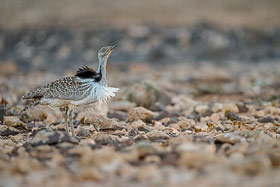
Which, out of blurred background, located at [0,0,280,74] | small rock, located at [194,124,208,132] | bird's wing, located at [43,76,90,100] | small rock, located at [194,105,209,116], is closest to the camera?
bird's wing, located at [43,76,90,100]

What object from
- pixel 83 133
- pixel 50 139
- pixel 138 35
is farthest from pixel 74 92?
pixel 138 35

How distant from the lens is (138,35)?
17.6 m

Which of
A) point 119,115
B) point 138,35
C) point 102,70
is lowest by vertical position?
point 119,115

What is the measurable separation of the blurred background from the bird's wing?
28.3 ft

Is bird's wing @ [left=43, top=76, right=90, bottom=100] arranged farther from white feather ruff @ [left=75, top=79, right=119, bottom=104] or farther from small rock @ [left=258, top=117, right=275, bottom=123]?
small rock @ [left=258, top=117, right=275, bottom=123]

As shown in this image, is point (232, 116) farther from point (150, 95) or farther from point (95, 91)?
point (95, 91)

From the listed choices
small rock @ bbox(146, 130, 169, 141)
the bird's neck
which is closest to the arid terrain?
small rock @ bbox(146, 130, 169, 141)

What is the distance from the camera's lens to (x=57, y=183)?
116 inches

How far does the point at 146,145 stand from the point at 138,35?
14248 mm

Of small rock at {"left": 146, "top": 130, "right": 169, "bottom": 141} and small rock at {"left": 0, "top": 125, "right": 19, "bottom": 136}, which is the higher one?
small rock at {"left": 146, "top": 130, "right": 169, "bottom": 141}

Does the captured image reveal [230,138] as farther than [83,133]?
No

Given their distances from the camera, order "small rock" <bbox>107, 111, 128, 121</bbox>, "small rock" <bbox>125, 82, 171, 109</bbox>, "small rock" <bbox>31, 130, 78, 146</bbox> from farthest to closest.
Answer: "small rock" <bbox>125, 82, 171, 109</bbox>, "small rock" <bbox>107, 111, 128, 121</bbox>, "small rock" <bbox>31, 130, 78, 146</bbox>

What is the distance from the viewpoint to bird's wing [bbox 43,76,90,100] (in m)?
4.92

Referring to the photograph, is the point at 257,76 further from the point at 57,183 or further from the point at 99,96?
the point at 57,183
